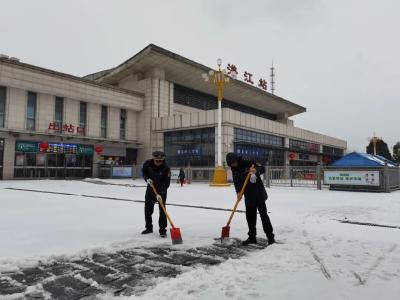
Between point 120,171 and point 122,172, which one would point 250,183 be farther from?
point 120,171

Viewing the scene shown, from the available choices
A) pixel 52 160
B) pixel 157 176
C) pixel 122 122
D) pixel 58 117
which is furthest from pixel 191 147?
pixel 157 176

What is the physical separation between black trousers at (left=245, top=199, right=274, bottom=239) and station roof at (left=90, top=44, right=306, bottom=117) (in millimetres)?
28161

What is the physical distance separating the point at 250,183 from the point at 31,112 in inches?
1091

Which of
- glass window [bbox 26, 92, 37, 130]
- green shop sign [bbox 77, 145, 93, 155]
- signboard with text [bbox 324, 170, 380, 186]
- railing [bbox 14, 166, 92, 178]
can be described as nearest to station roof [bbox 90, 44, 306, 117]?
green shop sign [bbox 77, 145, 93, 155]

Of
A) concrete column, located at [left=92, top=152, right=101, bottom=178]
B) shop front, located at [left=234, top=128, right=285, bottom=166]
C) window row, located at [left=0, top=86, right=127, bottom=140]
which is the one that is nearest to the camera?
window row, located at [left=0, top=86, right=127, bottom=140]

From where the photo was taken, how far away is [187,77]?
36469 mm

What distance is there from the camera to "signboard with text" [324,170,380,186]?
631 inches

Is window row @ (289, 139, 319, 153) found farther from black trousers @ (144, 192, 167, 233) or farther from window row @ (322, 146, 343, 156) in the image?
black trousers @ (144, 192, 167, 233)

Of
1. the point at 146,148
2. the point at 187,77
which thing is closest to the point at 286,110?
the point at 187,77

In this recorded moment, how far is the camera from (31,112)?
93.4 ft

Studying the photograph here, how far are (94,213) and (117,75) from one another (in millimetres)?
30879

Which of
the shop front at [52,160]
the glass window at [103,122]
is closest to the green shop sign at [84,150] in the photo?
the shop front at [52,160]

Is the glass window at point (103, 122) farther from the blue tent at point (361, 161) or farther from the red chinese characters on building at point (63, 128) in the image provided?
the blue tent at point (361, 161)

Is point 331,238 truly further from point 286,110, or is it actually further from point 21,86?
point 286,110
